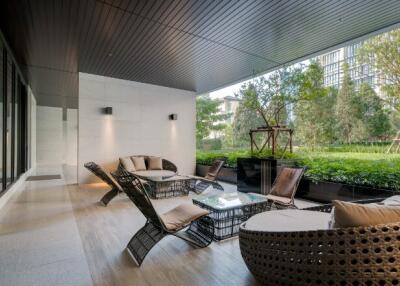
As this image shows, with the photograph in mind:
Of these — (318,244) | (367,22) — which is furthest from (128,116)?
(318,244)

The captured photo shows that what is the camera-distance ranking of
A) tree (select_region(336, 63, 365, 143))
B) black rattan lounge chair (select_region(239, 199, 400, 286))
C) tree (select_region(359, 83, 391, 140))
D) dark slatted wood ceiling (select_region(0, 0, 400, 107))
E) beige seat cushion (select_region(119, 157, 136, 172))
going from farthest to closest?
1. beige seat cushion (select_region(119, 157, 136, 172))
2. tree (select_region(336, 63, 365, 143))
3. tree (select_region(359, 83, 391, 140))
4. dark slatted wood ceiling (select_region(0, 0, 400, 107))
5. black rattan lounge chair (select_region(239, 199, 400, 286))

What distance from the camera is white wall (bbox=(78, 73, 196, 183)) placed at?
7.34m

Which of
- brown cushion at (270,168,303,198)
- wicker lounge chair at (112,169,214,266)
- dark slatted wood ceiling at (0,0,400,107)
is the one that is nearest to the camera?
wicker lounge chair at (112,169,214,266)

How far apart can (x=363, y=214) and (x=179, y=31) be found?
14.1ft

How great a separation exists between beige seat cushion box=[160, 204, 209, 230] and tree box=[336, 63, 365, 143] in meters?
5.80

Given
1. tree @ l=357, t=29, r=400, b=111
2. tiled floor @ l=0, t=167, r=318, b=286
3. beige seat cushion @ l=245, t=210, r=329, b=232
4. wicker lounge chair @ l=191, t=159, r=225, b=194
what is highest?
tree @ l=357, t=29, r=400, b=111

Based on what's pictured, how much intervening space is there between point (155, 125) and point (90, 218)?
5.10 m

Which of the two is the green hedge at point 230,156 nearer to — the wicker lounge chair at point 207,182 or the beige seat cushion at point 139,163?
the wicker lounge chair at point 207,182

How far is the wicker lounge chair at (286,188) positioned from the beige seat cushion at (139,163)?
14.4 feet

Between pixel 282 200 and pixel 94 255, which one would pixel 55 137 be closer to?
pixel 94 255

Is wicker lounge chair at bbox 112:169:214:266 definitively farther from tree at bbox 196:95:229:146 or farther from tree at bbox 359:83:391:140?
tree at bbox 196:95:229:146

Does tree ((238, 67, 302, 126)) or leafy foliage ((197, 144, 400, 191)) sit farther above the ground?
tree ((238, 67, 302, 126))

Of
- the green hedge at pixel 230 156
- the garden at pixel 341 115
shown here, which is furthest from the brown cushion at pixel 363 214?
the green hedge at pixel 230 156

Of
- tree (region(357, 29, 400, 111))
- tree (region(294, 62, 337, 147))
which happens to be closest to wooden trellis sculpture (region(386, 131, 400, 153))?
tree (region(357, 29, 400, 111))
